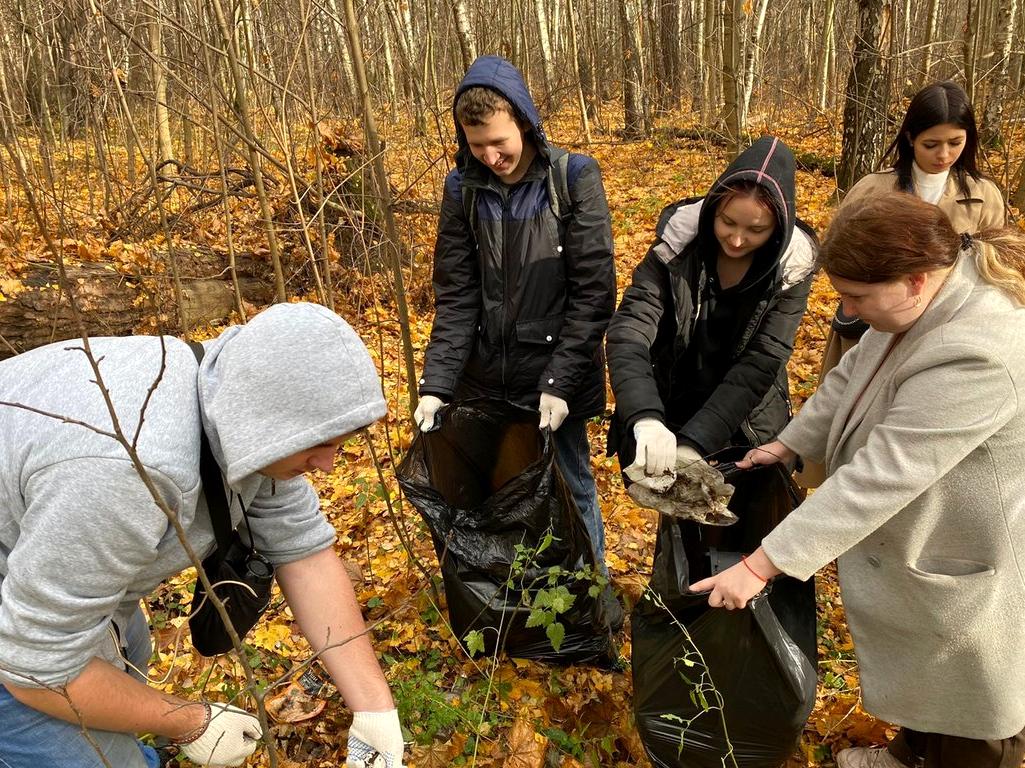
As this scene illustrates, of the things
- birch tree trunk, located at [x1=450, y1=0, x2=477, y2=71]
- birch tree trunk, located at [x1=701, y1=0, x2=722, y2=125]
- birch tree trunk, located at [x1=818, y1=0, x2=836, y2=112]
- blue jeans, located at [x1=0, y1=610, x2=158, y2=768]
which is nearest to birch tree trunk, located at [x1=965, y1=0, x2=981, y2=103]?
birch tree trunk, located at [x1=450, y1=0, x2=477, y2=71]

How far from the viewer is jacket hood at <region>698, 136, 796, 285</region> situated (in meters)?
1.76

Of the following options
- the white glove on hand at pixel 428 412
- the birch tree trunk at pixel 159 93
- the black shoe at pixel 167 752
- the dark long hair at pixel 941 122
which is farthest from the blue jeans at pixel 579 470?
the birch tree trunk at pixel 159 93

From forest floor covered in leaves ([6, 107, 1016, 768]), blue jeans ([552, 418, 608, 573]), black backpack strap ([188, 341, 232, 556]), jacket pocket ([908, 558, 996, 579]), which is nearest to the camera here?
black backpack strap ([188, 341, 232, 556])

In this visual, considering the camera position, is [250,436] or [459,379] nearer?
[250,436]

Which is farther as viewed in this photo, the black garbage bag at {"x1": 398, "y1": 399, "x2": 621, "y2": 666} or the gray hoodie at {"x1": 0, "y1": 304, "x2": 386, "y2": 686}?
the black garbage bag at {"x1": 398, "y1": 399, "x2": 621, "y2": 666}

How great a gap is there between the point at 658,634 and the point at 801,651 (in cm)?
32

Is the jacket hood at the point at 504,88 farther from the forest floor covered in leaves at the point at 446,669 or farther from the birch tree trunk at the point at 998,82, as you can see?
the birch tree trunk at the point at 998,82

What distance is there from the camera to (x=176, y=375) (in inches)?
42.7

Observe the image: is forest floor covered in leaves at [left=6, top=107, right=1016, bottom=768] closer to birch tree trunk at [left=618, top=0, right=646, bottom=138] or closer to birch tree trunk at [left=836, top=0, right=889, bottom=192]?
birch tree trunk at [left=836, top=0, right=889, bottom=192]

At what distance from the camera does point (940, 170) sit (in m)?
2.77

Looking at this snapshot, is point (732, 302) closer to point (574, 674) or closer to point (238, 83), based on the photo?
point (574, 674)

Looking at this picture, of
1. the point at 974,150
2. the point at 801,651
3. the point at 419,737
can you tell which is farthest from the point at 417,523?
the point at 974,150

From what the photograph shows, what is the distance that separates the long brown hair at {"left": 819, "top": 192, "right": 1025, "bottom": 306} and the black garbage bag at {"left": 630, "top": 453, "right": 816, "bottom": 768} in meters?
0.62

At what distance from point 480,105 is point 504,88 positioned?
0.30ft
